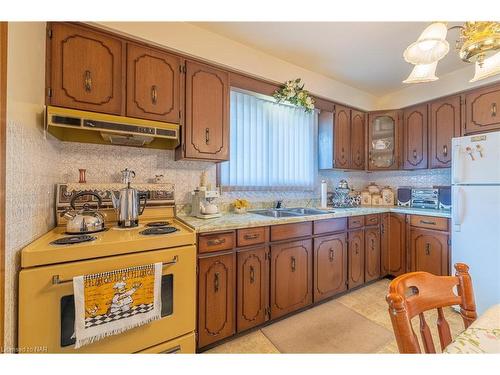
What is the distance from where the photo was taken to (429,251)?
7.88 feet

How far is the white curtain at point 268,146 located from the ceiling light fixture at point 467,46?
1.54 metres

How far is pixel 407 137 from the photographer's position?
9.65ft

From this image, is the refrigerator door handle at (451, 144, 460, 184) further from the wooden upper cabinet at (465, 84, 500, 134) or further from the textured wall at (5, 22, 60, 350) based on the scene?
the textured wall at (5, 22, 60, 350)

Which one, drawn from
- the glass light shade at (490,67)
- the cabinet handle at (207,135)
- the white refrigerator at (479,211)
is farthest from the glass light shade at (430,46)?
the cabinet handle at (207,135)

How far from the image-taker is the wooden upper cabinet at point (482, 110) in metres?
2.21

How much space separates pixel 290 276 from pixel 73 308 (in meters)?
1.49

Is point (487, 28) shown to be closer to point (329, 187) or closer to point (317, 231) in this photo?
point (317, 231)

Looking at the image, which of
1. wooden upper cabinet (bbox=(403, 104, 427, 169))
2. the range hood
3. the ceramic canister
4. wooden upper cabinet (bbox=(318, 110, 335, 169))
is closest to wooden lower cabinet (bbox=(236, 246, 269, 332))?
the range hood

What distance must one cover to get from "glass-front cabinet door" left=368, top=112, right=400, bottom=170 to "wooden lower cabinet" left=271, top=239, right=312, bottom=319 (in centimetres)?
187

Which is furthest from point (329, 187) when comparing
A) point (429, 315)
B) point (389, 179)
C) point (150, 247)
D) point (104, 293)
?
point (104, 293)

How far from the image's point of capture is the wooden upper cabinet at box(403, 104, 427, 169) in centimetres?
278

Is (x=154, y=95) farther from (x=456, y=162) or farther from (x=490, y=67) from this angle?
(x=456, y=162)

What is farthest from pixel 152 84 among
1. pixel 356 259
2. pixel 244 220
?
pixel 356 259
